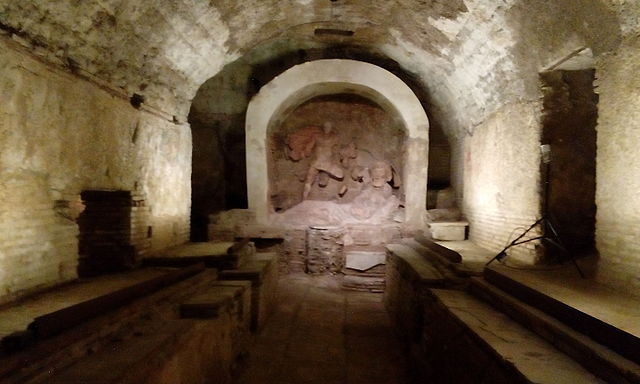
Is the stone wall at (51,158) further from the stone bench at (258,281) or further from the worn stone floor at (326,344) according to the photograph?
the worn stone floor at (326,344)

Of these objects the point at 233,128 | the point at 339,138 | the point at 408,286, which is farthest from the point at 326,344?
the point at 233,128

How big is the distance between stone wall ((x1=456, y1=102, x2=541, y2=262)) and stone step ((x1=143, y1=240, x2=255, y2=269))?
165 inches

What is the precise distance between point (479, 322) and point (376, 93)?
253 inches

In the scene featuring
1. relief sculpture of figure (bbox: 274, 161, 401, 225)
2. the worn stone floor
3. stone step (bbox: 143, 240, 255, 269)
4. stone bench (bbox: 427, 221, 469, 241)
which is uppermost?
relief sculpture of figure (bbox: 274, 161, 401, 225)

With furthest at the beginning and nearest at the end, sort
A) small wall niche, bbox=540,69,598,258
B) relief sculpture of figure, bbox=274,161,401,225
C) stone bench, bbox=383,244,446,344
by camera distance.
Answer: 1. relief sculpture of figure, bbox=274,161,401,225
2. small wall niche, bbox=540,69,598,258
3. stone bench, bbox=383,244,446,344

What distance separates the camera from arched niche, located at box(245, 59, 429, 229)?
28.2ft

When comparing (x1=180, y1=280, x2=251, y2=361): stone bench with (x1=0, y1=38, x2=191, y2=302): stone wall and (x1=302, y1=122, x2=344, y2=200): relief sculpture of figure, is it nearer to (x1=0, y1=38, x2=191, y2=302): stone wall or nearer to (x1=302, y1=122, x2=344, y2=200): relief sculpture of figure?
(x1=0, y1=38, x2=191, y2=302): stone wall

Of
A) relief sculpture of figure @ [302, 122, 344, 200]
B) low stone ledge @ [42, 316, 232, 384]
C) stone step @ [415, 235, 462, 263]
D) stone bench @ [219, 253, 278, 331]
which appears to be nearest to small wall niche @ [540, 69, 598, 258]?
stone step @ [415, 235, 462, 263]

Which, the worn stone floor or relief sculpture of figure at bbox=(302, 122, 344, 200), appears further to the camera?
relief sculpture of figure at bbox=(302, 122, 344, 200)

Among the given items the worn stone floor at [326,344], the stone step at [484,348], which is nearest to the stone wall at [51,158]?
the worn stone floor at [326,344]

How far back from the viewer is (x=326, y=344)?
17.7 ft

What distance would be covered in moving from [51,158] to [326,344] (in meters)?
4.03

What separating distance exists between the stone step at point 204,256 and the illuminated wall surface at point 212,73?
443 mm

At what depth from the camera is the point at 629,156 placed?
143 inches
